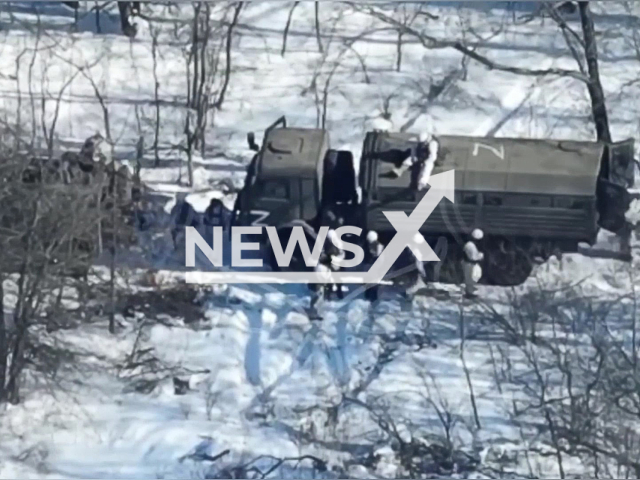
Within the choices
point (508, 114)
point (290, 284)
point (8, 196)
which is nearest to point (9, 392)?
point (8, 196)

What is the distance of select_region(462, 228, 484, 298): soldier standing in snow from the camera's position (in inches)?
270

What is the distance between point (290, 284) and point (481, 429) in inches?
37.5

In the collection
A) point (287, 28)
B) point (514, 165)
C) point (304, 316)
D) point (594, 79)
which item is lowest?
point (304, 316)

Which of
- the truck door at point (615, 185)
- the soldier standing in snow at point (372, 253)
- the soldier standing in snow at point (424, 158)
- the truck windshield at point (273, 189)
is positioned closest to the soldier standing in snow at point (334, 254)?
the soldier standing in snow at point (372, 253)

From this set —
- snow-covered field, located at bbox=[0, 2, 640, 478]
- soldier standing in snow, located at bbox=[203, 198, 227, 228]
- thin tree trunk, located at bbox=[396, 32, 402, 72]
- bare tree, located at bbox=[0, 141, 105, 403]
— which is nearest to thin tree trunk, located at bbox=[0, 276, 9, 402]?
bare tree, located at bbox=[0, 141, 105, 403]

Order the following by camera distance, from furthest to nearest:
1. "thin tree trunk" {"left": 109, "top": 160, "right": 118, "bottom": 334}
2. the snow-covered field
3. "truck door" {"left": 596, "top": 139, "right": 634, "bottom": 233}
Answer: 1. "truck door" {"left": 596, "top": 139, "right": 634, "bottom": 233}
2. "thin tree trunk" {"left": 109, "top": 160, "right": 118, "bottom": 334}
3. the snow-covered field

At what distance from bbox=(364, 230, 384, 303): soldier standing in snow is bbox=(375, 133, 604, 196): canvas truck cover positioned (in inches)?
8.2

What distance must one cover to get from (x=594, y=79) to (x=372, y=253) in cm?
116

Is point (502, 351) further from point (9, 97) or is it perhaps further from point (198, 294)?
point (9, 97)

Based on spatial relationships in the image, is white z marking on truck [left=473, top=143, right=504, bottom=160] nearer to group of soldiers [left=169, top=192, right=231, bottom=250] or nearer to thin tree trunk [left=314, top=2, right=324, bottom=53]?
thin tree trunk [left=314, top=2, right=324, bottom=53]

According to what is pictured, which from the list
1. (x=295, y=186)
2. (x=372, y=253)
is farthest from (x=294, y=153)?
(x=372, y=253)

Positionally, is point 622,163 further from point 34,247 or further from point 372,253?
point 34,247

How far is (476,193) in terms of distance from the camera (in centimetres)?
689

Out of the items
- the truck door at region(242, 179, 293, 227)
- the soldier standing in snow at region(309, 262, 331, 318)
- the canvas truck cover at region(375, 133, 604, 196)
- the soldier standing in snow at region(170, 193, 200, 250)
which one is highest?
the canvas truck cover at region(375, 133, 604, 196)
